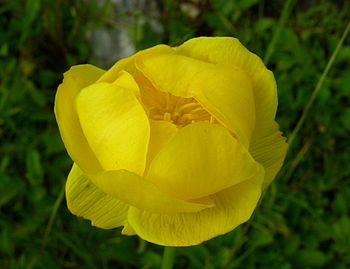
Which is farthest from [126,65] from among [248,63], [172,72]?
[248,63]

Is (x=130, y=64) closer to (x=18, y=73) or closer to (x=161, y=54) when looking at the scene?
(x=161, y=54)

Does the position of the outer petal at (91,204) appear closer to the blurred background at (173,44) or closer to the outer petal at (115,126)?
the outer petal at (115,126)

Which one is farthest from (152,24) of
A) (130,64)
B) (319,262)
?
(130,64)

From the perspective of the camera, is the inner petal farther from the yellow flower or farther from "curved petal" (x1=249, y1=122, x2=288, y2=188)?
"curved petal" (x1=249, y1=122, x2=288, y2=188)

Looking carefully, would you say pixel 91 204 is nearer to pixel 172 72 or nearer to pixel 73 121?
pixel 73 121

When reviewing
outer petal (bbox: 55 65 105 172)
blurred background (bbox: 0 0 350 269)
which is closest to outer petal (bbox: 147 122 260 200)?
outer petal (bbox: 55 65 105 172)

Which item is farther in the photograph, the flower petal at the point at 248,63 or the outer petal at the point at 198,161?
the flower petal at the point at 248,63

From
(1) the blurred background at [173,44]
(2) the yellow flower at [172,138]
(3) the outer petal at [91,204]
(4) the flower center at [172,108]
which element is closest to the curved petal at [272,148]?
(2) the yellow flower at [172,138]
